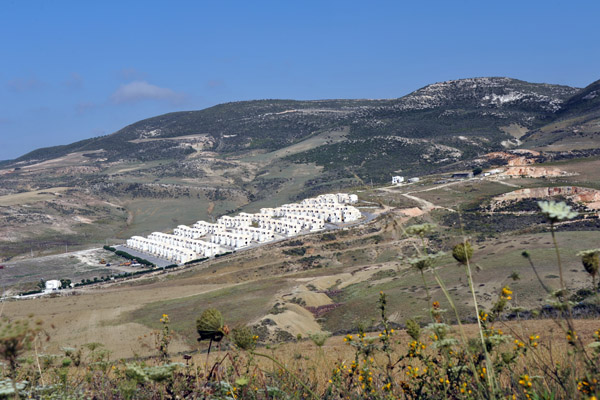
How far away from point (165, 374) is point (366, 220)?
63.4 meters

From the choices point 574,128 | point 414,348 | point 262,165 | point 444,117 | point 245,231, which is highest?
point 444,117

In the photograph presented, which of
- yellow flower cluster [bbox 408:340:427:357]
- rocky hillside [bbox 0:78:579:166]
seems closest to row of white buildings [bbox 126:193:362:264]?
yellow flower cluster [bbox 408:340:427:357]

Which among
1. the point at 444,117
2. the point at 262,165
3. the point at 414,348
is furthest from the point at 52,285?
the point at 444,117

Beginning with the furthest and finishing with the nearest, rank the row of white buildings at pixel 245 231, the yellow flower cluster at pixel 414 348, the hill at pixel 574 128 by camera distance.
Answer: the hill at pixel 574 128, the row of white buildings at pixel 245 231, the yellow flower cluster at pixel 414 348

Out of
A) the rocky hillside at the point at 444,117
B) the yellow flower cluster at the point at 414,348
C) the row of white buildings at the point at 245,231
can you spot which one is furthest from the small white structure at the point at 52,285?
the rocky hillside at the point at 444,117

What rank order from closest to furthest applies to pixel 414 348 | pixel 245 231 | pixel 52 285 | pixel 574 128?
pixel 414 348
pixel 52 285
pixel 245 231
pixel 574 128

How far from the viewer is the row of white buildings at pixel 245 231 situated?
211 feet

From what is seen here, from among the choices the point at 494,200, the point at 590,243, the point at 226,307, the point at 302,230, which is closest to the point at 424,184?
the point at 494,200

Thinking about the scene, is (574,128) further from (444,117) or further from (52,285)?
(52,285)

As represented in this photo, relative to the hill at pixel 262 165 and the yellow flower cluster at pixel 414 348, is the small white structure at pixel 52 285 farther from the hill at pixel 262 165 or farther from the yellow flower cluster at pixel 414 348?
the yellow flower cluster at pixel 414 348

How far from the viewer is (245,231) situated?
6944 cm

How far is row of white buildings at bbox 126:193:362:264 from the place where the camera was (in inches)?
2530

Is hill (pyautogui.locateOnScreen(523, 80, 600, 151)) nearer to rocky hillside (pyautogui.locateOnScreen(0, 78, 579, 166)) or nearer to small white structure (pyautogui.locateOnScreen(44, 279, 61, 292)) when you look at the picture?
rocky hillside (pyautogui.locateOnScreen(0, 78, 579, 166))

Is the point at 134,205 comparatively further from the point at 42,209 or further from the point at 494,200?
the point at 494,200
